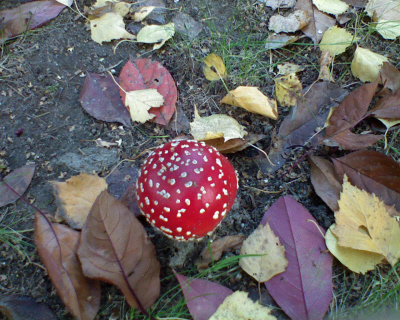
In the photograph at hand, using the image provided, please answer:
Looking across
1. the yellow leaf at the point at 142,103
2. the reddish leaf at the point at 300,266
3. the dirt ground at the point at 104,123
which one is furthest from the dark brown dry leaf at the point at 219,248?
the yellow leaf at the point at 142,103

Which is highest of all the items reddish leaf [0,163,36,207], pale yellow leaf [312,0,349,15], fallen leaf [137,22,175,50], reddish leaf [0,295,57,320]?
pale yellow leaf [312,0,349,15]

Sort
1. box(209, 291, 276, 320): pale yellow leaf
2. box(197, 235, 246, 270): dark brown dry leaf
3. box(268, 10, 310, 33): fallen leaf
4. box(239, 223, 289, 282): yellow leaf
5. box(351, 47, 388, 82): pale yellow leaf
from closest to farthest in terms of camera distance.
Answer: box(209, 291, 276, 320): pale yellow leaf
box(239, 223, 289, 282): yellow leaf
box(197, 235, 246, 270): dark brown dry leaf
box(351, 47, 388, 82): pale yellow leaf
box(268, 10, 310, 33): fallen leaf

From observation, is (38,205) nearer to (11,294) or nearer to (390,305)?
(11,294)

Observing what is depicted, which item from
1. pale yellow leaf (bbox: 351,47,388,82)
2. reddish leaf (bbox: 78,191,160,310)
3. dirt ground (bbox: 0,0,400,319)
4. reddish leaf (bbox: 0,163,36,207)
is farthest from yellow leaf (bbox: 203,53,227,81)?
reddish leaf (bbox: 0,163,36,207)

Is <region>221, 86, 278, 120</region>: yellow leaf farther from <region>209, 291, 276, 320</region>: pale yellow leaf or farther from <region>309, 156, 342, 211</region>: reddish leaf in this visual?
<region>209, 291, 276, 320</region>: pale yellow leaf

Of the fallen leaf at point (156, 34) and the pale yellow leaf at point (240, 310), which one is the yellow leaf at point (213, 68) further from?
the pale yellow leaf at point (240, 310)

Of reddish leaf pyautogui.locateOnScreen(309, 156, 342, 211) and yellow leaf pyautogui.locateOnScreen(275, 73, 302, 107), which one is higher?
yellow leaf pyautogui.locateOnScreen(275, 73, 302, 107)

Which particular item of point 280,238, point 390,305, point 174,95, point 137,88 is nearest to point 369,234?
point 390,305

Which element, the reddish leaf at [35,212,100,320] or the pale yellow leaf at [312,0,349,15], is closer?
the reddish leaf at [35,212,100,320]
